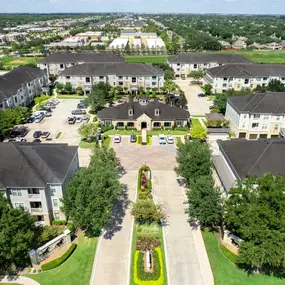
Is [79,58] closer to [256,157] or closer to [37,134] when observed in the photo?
[37,134]

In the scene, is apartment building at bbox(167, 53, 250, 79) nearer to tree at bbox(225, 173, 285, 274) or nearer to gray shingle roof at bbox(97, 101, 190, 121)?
gray shingle roof at bbox(97, 101, 190, 121)

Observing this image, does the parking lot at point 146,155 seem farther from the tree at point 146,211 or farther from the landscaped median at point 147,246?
the tree at point 146,211

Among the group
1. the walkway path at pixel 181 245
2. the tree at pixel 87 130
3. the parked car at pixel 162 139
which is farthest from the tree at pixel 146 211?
the tree at pixel 87 130

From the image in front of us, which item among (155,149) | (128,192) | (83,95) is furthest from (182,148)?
(83,95)

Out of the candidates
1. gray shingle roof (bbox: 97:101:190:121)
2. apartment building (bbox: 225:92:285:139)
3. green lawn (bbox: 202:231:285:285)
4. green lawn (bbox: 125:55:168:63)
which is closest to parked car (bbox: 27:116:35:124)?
gray shingle roof (bbox: 97:101:190:121)

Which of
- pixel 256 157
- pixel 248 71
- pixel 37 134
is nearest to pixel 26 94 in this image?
pixel 37 134

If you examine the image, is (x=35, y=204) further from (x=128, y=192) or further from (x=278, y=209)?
(x=278, y=209)
